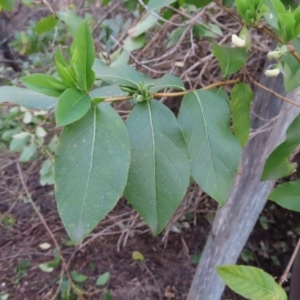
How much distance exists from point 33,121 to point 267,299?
1218 millimetres

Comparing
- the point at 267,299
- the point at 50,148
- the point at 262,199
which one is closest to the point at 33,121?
the point at 50,148

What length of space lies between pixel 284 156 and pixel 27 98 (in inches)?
18.4

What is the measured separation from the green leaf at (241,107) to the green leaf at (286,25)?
0.60ft

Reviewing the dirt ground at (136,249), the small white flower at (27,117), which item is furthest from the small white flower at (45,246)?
the small white flower at (27,117)

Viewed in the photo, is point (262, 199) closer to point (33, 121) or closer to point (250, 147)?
point (250, 147)

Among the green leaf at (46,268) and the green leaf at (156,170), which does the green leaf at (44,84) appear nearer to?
the green leaf at (156,170)

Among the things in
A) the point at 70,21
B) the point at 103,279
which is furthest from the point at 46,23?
the point at 103,279

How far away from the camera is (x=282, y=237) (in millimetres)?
1765

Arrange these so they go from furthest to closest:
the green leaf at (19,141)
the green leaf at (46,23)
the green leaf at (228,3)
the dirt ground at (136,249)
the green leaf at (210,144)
A: 1. the dirt ground at (136,249)
2. the green leaf at (19,141)
3. the green leaf at (46,23)
4. the green leaf at (228,3)
5. the green leaf at (210,144)

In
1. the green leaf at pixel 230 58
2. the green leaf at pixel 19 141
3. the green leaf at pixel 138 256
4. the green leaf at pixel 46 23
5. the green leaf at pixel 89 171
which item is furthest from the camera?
the green leaf at pixel 138 256

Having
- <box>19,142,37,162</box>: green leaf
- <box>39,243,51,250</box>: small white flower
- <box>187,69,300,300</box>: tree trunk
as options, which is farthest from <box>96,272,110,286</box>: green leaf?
<box>19,142,37,162</box>: green leaf

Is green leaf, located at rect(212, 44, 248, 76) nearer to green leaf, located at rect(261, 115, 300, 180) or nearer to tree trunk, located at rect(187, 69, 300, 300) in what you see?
green leaf, located at rect(261, 115, 300, 180)

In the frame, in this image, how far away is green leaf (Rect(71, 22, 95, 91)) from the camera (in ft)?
1.61

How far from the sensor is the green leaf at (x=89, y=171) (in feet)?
1.46
